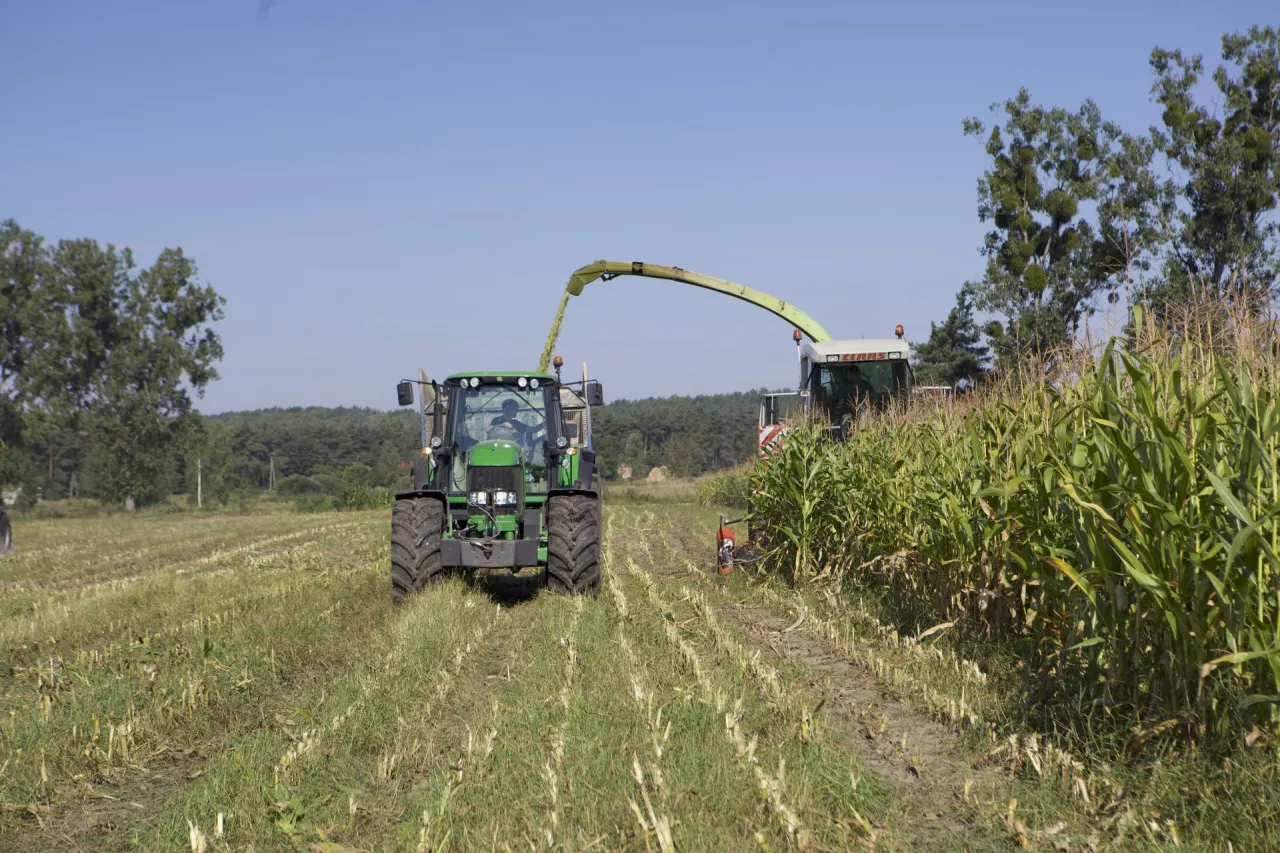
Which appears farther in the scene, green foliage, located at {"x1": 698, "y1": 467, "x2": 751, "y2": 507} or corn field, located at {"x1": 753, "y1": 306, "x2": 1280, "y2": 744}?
green foliage, located at {"x1": 698, "y1": 467, "x2": 751, "y2": 507}

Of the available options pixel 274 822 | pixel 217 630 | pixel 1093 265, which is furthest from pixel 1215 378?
pixel 1093 265

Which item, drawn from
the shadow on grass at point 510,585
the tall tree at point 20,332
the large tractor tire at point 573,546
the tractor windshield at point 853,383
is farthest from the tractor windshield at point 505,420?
the tall tree at point 20,332

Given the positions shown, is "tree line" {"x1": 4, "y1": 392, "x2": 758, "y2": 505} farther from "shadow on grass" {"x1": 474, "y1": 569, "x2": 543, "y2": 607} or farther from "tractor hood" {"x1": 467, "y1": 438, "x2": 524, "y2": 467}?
"tractor hood" {"x1": 467, "y1": 438, "x2": 524, "y2": 467}

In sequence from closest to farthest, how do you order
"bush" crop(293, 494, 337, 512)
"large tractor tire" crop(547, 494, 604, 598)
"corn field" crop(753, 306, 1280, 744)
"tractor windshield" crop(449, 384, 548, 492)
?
1. "corn field" crop(753, 306, 1280, 744)
2. "large tractor tire" crop(547, 494, 604, 598)
3. "tractor windshield" crop(449, 384, 548, 492)
4. "bush" crop(293, 494, 337, 512)

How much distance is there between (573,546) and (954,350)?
2718cm

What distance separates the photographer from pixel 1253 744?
3.97 meters

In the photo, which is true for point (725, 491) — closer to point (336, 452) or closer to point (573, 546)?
point (573, 546)

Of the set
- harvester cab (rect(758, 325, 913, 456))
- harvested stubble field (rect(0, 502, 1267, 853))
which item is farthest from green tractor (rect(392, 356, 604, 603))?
harvester cab (rect(758, 325, 913, 456))

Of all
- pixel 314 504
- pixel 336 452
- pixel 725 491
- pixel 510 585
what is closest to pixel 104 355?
pixel 314 504

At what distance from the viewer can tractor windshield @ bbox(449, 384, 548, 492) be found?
37.1 ft

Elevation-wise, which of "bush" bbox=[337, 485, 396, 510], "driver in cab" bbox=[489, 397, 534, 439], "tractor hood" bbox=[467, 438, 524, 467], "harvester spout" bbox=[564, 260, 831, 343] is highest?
"harvester spout" bbox=[564, 260, 831, 343]

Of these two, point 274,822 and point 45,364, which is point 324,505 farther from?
point 274,822

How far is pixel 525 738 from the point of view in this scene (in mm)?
5176

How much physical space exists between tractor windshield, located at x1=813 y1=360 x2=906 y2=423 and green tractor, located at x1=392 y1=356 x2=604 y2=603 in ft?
17.0
